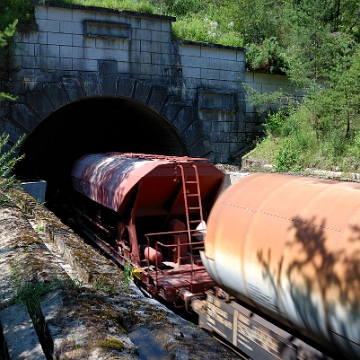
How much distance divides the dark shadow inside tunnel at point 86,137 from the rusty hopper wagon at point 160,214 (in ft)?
19.2

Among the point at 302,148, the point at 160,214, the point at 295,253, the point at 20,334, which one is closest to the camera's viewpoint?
the point at 20,334

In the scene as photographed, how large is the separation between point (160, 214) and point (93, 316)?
20.5 feet

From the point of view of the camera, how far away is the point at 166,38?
14.6 m

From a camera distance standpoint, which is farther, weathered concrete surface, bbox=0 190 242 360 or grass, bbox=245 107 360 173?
grass, bbox=245 107 360 173

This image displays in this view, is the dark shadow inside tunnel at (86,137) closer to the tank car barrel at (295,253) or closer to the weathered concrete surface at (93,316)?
the tank car barrel at (295,253)

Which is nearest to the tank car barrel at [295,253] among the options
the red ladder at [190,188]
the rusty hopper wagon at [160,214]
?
the rusty hopper wagon at [160,214]

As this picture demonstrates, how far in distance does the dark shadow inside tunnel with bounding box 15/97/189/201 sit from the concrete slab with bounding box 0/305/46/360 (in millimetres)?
12240

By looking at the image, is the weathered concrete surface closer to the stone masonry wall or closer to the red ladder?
the red ladder

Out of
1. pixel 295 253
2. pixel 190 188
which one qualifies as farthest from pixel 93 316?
pixel 190 188

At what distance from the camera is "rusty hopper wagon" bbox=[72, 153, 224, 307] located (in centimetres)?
840

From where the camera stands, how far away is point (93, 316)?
10.7 ft

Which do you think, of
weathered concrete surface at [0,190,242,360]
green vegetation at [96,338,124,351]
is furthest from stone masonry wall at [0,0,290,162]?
green vegetation at [96,338,124,351]

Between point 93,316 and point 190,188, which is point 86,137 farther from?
point 93,316

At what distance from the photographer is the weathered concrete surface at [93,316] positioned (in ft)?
9.61
